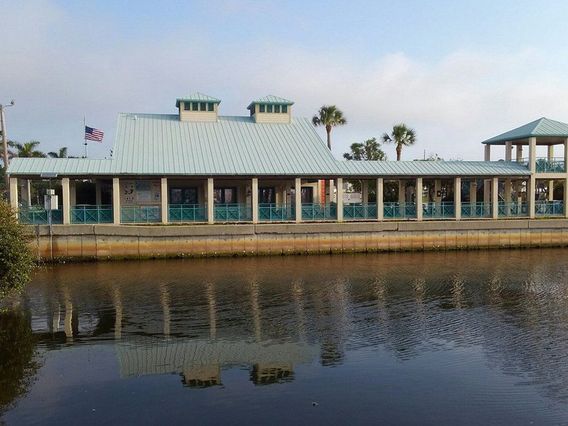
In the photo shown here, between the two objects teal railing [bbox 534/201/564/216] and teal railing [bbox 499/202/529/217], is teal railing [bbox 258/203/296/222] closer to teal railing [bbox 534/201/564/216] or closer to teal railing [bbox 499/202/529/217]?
→ teal railing [bbox 499/202/529/217]

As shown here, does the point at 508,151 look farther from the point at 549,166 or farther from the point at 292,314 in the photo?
the point at 292,314

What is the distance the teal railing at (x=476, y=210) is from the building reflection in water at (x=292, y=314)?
9.57 m

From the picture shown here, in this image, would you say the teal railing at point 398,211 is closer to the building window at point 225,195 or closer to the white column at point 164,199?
the building window at point 225,195

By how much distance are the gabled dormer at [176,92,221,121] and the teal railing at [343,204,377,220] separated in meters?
11.4

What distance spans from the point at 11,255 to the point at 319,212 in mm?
21252

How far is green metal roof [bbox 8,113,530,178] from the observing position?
98.6ft

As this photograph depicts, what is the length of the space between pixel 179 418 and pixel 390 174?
26.4m

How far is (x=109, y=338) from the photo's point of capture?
13.2m

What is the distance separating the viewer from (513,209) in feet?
118

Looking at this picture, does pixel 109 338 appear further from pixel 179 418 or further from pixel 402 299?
pixel 402 299

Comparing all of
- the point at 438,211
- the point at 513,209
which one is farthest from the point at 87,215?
the point at 513,209

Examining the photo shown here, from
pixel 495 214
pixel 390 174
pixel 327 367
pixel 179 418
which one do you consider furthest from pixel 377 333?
pixel 495 214

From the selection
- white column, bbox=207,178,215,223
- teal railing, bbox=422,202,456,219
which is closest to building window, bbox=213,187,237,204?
white column, bbox=207,178,215,223

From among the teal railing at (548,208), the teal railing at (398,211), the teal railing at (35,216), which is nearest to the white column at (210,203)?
the teal railing at (35,216)
